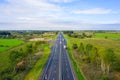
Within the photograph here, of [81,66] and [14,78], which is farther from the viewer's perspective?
[81,66]

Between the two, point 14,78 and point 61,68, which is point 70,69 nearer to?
point 61,68

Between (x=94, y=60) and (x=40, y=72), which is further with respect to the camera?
(x=94, y=60)

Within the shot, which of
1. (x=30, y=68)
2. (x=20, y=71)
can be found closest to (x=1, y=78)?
(x=20, y=71)

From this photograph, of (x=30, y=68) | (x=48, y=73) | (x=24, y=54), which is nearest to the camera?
(x=48, y=73)

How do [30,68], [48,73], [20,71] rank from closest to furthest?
[48,73] < [20,71] < [30,68]

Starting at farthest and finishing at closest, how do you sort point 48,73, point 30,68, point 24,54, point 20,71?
point 24,54
point 30,68
point 20,71
point 48,73

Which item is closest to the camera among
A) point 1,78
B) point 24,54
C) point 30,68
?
point 1,78

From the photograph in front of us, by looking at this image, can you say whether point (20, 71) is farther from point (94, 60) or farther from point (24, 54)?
point (94, 60)

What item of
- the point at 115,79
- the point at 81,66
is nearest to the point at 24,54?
the point at 81,66
